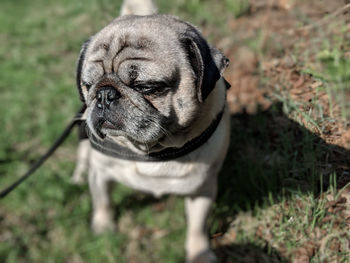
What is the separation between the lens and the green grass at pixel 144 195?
1.73m

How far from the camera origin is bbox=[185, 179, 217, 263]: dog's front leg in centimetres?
246

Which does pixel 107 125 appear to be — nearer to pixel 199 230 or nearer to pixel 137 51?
pixel 137 51

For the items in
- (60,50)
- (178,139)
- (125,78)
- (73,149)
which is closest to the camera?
(125,78)

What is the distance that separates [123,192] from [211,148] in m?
1.27

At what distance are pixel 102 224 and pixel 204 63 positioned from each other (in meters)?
1.68

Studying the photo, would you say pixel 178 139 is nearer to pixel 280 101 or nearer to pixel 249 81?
pixel 280 101

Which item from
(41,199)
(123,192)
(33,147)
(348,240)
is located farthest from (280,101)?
(33,147)

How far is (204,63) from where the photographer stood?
1696 mm

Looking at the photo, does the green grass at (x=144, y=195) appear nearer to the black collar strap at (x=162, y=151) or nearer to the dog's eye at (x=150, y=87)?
the black collar strap at (x=162, y=151)

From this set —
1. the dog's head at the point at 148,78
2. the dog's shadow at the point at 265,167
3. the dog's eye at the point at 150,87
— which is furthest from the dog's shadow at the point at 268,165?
the dog's eye at the point at 150,87

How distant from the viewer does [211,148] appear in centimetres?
213

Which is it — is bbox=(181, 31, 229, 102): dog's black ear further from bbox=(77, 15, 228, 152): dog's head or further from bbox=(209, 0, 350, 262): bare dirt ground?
bbox=(209, 0, 350, 262): bare dirt ground

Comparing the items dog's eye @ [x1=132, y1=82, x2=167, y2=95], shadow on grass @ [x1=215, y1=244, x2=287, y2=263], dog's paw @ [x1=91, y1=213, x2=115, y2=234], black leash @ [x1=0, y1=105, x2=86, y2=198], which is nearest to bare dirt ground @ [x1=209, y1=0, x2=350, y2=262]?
A: shadow on grass @ [x1=215, y1=244, x2=287, y2=263]

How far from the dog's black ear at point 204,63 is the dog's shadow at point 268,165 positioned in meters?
0.47
